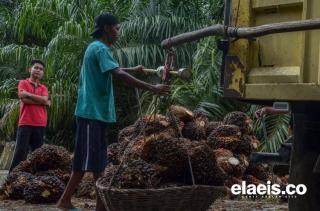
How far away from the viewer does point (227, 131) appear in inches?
309

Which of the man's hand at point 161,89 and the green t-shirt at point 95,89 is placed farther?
the green t-shirt at point 95,89

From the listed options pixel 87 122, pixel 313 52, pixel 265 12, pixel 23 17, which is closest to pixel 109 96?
pixel 87 122

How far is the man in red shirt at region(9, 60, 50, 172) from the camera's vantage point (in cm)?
855

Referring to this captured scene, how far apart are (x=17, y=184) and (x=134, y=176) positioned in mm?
2898

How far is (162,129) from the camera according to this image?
7.43 m

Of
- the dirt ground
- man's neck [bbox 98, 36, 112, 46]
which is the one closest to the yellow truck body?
man's neck [bbox 98, 36, 112, 46]

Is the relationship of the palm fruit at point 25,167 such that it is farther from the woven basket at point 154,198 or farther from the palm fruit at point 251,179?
the woven basket at point 154,198

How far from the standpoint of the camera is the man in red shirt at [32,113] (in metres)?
8.55

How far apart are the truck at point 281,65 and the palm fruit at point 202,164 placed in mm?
1017

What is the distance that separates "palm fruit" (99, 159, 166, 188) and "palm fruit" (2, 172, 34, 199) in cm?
241

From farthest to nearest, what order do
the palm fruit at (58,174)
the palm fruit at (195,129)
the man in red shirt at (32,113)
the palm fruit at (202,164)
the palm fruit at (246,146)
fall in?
the man in red shirt at (32,113)
the palm fruit at (246,146)
the palm fruit at (195,129)
the palm fruit at (58,174)
the palm fruit at (202,164)

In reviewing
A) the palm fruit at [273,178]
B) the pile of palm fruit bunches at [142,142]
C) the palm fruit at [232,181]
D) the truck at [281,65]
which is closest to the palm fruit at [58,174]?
the pile of palm fruit bunches at [142,142]

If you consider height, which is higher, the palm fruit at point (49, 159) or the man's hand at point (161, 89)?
the man's hand at point (161, 89)

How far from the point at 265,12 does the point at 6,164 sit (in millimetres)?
9585
